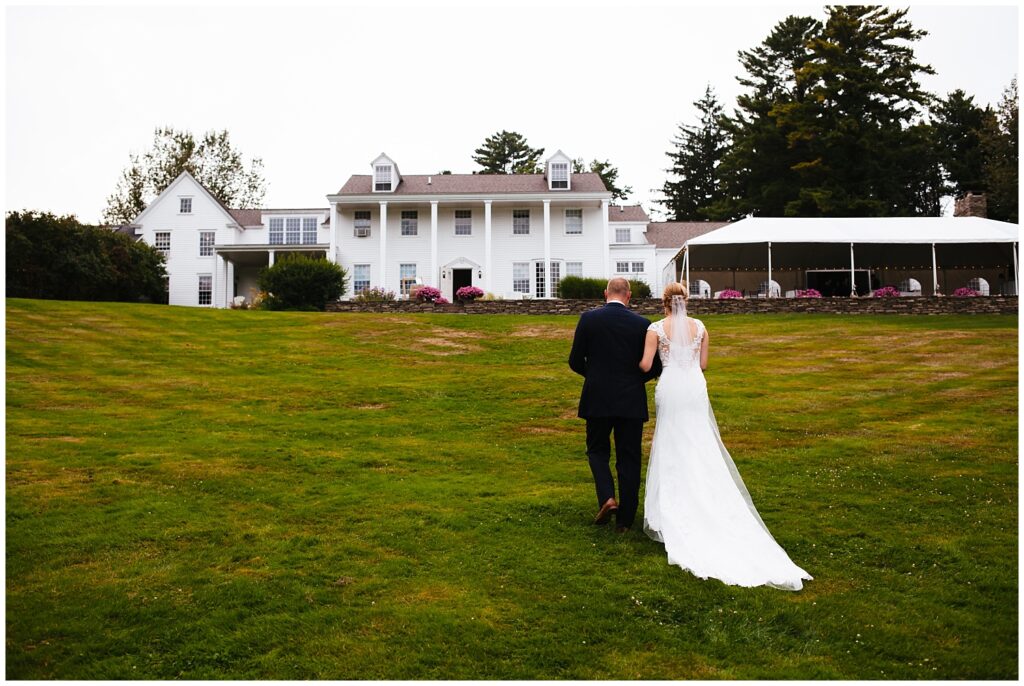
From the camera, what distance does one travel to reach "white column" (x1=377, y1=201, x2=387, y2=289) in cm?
3981

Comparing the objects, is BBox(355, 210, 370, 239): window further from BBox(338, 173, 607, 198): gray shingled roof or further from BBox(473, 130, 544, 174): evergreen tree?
BBox(473, 130, 544, 174): evergreen tree

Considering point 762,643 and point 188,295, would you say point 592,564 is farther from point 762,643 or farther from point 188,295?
point 188,295

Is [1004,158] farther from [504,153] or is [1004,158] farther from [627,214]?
[504,153]

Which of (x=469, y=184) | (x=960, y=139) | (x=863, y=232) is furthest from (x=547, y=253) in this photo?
(x=960, y=139)

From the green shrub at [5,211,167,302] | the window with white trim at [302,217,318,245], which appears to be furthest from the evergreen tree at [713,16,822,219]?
the green shrub at [5,211,167,302]

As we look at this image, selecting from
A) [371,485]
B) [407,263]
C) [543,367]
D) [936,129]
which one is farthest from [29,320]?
[936,129]

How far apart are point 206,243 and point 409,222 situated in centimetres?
1183

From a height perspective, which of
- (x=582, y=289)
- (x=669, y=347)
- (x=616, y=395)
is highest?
(x=582, y=289)

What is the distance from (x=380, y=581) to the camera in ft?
20.1

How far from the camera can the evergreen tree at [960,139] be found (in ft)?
184

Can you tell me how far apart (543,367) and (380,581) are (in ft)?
35.2

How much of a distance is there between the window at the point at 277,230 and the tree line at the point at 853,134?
28.5 m

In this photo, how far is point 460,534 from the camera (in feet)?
23.6

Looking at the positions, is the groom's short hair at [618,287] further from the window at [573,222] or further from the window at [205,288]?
the window at [205,288]
